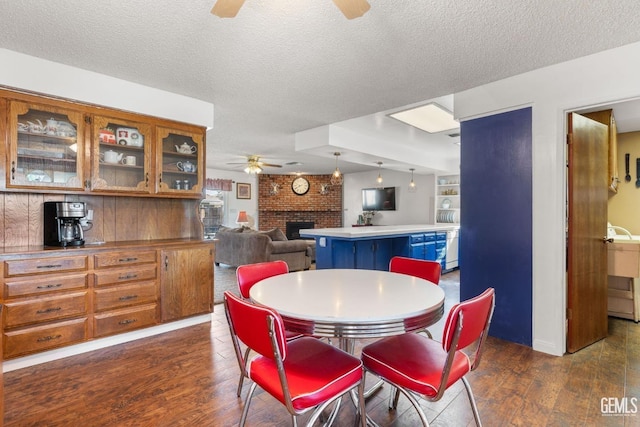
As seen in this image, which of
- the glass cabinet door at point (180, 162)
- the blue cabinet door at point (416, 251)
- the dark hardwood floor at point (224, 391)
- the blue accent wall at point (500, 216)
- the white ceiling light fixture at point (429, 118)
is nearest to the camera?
the dark hardwood floor at point (224, 391)

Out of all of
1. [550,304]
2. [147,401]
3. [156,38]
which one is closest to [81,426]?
[147,401]

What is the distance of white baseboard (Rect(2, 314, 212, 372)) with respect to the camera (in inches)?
95.9

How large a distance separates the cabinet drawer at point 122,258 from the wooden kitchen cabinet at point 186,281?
12 cm

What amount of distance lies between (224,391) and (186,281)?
1.45 meters

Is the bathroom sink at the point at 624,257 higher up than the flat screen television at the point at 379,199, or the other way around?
the flat screen television at the point at 379,199

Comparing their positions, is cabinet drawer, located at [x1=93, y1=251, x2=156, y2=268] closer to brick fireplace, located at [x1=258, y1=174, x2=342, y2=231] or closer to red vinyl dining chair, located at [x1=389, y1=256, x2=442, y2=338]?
red vinyl dining chair, located at [x1=389, y1=256, x2=442, y2=338]

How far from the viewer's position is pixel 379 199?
28.8 feet

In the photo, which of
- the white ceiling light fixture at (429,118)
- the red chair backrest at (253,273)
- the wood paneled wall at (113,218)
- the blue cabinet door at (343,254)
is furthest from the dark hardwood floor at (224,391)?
the white ceiling light fixture at (429,118)

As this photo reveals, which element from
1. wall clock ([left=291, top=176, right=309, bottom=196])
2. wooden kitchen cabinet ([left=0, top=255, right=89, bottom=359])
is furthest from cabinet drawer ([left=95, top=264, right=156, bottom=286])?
wall clock ([left=291, top=176, right=309, bottom=196])

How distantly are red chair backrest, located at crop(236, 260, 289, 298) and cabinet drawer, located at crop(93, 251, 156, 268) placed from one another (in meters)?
1.34

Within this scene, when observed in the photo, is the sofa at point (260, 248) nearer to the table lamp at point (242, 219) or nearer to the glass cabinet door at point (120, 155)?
the table lamp at point (242, 219)

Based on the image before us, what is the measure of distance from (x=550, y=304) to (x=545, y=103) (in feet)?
5.56

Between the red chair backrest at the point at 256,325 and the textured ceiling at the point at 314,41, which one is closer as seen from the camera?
the red chair backrest at the point at 256,325

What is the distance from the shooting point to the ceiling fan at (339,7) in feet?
4.93
